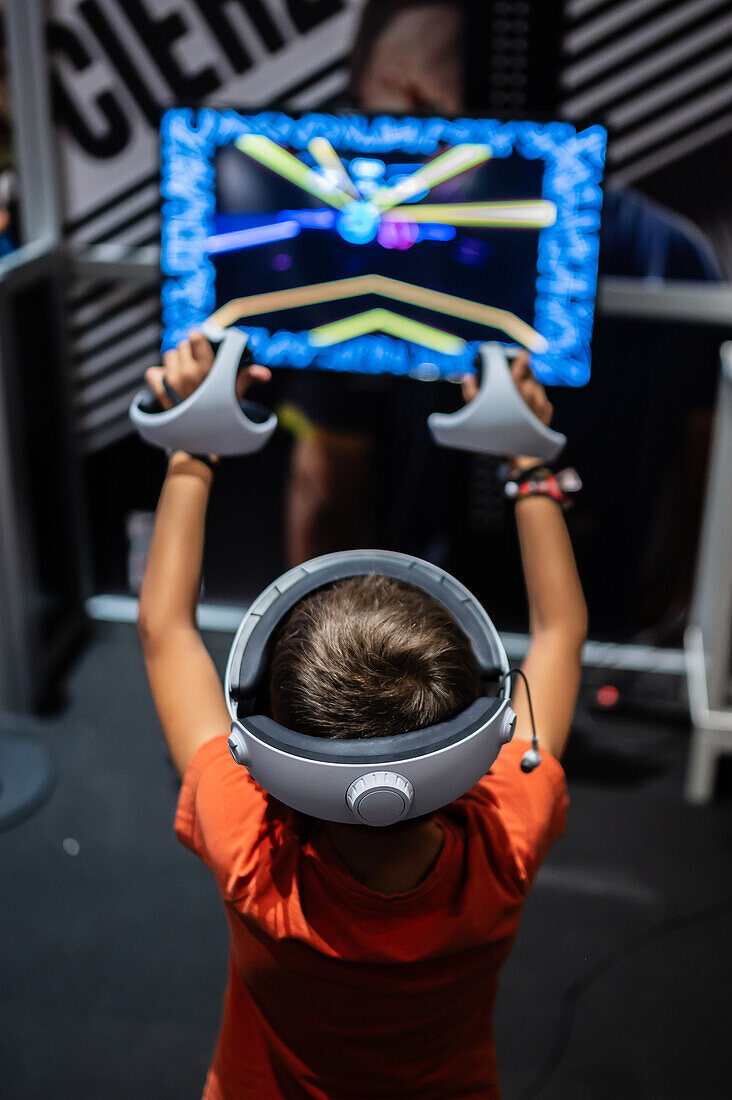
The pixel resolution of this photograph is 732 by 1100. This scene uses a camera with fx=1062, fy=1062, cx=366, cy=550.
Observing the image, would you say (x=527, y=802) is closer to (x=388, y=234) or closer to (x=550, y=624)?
(x=550, y=624)

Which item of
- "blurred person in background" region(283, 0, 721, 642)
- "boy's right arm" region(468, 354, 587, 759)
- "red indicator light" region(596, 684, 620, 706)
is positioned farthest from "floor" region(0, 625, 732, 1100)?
"boy's right arm" region(468, 354, 587, 759)

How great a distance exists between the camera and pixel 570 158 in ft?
7.51

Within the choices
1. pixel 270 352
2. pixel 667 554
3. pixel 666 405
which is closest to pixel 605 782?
pixel 667 554

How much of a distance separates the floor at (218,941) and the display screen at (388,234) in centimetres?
113

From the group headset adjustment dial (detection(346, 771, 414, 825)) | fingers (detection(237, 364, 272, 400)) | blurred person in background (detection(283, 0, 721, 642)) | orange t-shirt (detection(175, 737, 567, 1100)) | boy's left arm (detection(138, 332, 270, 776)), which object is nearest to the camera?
headset adjustment dial (detection(346, 771, 414, 825))

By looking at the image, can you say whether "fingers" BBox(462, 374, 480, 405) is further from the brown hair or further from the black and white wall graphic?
the black and white wall graphic

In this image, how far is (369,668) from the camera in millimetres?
771

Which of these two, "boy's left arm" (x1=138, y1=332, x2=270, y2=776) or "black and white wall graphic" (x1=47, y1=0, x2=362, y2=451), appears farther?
"black and white wall graphic" (x1=47, y1=0, x2=362, y2=451)

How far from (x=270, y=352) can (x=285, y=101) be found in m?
0.77

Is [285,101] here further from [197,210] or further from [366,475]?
[366,475]

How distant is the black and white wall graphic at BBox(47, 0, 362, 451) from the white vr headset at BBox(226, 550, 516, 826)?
2103 mm

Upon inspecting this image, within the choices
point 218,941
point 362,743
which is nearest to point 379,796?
point 362,743

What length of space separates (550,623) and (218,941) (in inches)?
58.9

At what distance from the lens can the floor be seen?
6.50 feet
